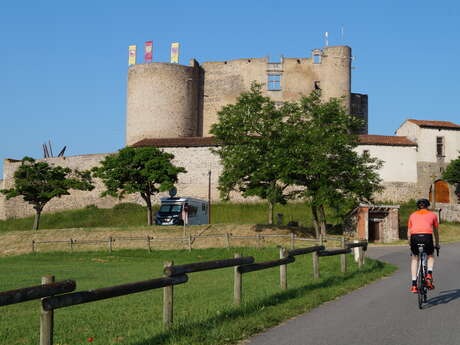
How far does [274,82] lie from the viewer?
7344cm

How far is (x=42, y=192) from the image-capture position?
48938 mm

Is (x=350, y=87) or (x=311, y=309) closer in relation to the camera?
(x=311, y=309)

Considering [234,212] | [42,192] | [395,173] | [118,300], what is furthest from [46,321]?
[395,173]

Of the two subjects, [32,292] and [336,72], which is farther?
[336,72]

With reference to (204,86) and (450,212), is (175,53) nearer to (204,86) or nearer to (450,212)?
(204,86)

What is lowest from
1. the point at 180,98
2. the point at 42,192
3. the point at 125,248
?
the point at 125,248

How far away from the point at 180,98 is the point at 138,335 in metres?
64.5

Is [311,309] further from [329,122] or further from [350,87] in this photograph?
[350,87]

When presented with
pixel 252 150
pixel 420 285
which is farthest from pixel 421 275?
pixel 252 150

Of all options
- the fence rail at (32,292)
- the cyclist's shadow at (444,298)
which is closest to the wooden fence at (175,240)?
the cyclist's shadow at (444,298)

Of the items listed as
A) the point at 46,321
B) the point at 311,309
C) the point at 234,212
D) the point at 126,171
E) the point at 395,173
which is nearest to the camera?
the point at 46,321

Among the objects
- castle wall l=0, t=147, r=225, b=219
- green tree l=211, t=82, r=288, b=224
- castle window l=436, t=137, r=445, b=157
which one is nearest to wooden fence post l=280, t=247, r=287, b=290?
green tree l=211, t=82, r=288, b=224

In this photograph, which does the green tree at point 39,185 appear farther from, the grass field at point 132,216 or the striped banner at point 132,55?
the striped banner at point 132,55

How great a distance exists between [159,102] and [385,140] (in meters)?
26.2
